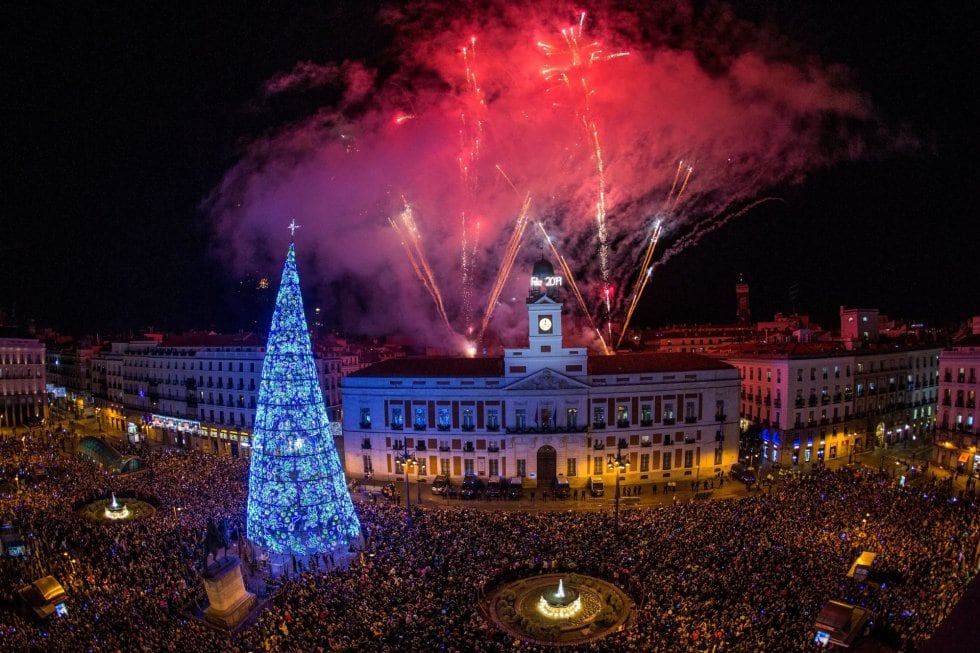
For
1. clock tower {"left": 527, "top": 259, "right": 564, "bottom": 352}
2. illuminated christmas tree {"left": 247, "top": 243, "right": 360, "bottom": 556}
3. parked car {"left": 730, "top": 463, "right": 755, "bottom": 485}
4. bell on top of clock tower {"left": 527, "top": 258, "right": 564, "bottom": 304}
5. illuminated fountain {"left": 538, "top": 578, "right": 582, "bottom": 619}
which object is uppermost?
bell on top of clock tower {"left": 527, "top": 258, "right": 564, "bottom": 304}

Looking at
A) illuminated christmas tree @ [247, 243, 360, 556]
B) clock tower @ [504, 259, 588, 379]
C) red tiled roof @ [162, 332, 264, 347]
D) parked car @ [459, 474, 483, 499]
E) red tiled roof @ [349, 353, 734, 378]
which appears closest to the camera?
illuminated christmas tree @ [247, 243, 360, 556]

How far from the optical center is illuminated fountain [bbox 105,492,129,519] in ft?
101

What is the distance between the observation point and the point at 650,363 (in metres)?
46.1

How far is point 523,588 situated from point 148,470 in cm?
2890

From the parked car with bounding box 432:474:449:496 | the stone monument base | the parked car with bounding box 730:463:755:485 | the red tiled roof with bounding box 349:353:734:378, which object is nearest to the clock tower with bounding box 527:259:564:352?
the red tiled roof with bounding box 349:353:734:378

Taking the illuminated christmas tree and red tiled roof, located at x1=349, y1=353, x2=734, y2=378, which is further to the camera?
red tiled roof, located at x1=349, y1=353, x2=734, y2=378

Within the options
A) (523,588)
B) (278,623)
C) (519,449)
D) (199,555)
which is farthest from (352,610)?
(519,449)

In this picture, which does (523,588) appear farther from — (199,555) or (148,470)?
(148,470)

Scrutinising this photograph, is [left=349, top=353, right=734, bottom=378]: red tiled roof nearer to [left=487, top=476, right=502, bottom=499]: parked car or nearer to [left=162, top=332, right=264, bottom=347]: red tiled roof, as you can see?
[left=487, top=476, right=502, bottom=499]: parked car

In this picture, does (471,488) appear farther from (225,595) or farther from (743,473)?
(225,595)

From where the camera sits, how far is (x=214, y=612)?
20812 millimetres

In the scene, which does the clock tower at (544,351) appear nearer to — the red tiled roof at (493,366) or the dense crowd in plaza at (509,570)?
the red tiled roof at (493,366)

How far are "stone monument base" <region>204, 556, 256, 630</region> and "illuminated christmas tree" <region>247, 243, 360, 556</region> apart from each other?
11.0 feet

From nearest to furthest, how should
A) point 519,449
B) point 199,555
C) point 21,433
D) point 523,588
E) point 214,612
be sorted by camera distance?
point 214,612, point 523,588, point 199,555, point 519,449, point 21,433
